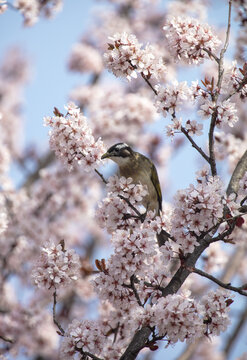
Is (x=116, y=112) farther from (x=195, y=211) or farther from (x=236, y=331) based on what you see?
Result: (x=195, y=211)

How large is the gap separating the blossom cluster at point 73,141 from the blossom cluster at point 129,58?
583 millimetres

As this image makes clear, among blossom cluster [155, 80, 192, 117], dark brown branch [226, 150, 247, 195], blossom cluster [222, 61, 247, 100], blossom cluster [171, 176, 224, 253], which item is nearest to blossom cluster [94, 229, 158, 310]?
blossom cluster [171, 176, 224, 253]

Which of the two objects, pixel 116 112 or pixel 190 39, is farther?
pixel 116 112

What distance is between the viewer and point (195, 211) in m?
3.46

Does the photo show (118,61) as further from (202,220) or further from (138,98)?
(138,98)

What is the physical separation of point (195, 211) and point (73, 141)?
128cm

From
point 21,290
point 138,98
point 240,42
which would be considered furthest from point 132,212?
point 138,98

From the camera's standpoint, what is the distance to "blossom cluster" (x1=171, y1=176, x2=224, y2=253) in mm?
3381

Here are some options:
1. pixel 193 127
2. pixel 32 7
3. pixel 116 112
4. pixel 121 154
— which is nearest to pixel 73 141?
pixel 193 127

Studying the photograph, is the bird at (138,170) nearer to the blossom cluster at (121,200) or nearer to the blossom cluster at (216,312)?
the blossom cluster at (121,200)

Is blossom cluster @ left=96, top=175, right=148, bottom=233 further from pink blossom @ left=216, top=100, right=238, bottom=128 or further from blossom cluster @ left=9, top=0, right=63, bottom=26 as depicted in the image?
blossom cluster @ left=9, top=0, right=63, bottom=26

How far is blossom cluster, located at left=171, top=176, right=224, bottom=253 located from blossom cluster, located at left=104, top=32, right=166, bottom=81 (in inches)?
49.3

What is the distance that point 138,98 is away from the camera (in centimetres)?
1205

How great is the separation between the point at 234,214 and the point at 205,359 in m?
10.6
